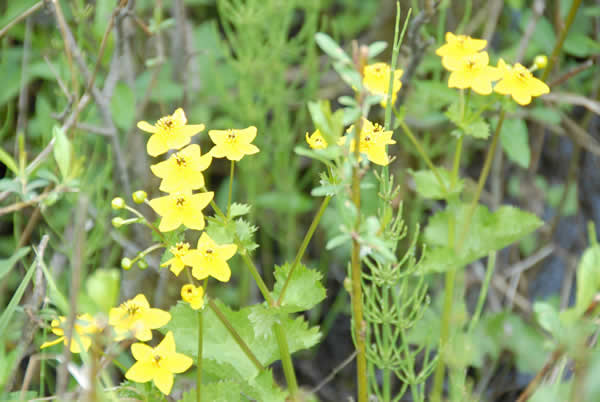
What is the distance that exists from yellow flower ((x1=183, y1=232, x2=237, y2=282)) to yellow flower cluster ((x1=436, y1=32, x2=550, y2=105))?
1.53ft

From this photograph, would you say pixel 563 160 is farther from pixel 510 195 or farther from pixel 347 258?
pixel 347 258

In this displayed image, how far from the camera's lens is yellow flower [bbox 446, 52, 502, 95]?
100cm

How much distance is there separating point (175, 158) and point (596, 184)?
5.90 ft

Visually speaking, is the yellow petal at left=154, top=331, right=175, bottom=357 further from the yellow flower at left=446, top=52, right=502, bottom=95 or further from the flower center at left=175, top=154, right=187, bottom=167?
the yellow flower at left=446, top=52, right=502, bottom=95

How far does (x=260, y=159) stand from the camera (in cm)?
189

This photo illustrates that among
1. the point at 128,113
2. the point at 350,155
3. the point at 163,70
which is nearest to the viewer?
the point at 350,155

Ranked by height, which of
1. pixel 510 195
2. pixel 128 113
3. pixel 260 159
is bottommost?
pixel 510 195

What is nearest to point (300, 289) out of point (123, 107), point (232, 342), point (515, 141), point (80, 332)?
point (232, 342)

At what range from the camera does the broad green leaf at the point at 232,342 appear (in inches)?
38.7

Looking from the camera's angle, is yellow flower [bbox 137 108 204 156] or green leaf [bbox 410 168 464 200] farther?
green leaf [bbox 410 168 464 200]

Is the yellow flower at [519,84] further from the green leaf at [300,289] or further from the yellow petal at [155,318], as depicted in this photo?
the yellow petal at [155,318]

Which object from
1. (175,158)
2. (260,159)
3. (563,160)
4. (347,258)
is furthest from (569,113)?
(175,158)

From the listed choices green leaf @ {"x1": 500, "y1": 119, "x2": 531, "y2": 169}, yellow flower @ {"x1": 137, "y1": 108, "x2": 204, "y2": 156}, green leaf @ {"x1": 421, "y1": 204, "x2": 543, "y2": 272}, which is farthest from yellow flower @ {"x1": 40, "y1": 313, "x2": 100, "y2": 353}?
green leaf @ {"x1": 500, "y1": 119, "x2": 531, "y2": 169}

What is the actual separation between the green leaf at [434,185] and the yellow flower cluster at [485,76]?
25 centimetres
